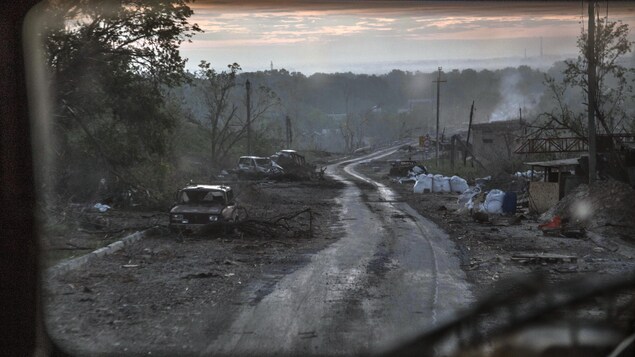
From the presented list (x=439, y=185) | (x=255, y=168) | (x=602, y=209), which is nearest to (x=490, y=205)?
(x=602, y=209)

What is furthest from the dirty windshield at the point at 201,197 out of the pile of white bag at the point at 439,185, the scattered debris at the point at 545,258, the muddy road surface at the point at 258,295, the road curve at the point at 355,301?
the pile of white bag at the point at 439,185

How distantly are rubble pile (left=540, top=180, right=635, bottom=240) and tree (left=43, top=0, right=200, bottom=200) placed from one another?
10.3 meters

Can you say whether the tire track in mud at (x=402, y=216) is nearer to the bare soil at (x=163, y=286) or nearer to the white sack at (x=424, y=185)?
the white sack at (x=424, y=185)

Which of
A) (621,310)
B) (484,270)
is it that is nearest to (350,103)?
(484,270)

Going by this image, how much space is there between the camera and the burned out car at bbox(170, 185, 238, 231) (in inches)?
661

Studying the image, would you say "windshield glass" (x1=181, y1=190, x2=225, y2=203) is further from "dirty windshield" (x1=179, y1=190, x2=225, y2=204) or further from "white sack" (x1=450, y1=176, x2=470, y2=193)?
"white sack" (x1=450, y1=176, x2=470, y2=193)

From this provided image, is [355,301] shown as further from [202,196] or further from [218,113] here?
[218,113]

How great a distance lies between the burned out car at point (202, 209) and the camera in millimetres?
16781

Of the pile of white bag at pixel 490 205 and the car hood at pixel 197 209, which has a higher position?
the car hood at pixel 197 209

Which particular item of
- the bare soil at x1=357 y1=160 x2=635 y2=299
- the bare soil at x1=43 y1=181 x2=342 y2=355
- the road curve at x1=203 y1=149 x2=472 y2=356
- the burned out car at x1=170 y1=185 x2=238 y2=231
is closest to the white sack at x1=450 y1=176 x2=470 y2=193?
the bare soil at x1=357 y1=160 x2=635 y2=299

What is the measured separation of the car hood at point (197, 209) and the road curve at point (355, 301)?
3.06 metres

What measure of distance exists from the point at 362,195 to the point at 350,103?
82.4m

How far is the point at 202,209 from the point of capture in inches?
672

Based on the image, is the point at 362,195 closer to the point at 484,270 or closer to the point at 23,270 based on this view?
the point at 484,270
